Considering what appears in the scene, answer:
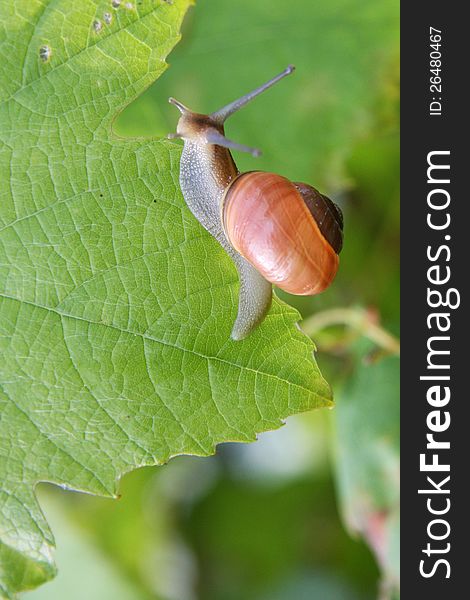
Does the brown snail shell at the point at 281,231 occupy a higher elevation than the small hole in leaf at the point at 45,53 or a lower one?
lower

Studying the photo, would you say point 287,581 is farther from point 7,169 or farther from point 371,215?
point 7,169

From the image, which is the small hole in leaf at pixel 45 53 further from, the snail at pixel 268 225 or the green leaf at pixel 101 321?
the snail at pixel 268 225

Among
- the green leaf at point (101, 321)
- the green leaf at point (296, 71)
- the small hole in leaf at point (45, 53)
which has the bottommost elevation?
the green leaf at point (101, 321)

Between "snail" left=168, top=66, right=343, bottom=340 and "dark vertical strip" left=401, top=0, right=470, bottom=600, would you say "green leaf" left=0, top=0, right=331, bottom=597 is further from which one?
"dark vertical strip" left=401, top=0, right=470, bottom=600

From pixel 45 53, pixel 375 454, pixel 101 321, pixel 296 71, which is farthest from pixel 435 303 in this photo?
pixel 45 53

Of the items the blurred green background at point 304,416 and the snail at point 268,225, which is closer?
the snail at point 268,225

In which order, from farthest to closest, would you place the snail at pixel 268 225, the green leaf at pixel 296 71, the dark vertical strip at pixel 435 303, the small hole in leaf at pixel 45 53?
the green leaf at pixel 296 71
the dark vertical strip at pixel 435 303
the snail at pixel 268 225
the small hole in leaf at pixel 45 53

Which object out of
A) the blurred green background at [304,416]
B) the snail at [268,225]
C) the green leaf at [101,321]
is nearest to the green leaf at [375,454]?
the blurred green background at [304,416]
